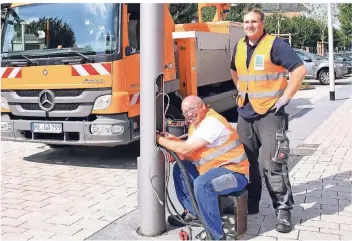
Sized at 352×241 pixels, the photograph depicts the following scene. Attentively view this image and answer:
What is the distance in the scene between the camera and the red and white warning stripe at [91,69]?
5797mm

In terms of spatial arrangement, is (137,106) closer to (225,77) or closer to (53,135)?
(53,135)

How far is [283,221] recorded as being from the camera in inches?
152

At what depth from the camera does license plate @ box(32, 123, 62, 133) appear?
20.0 feet

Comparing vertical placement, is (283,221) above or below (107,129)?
below

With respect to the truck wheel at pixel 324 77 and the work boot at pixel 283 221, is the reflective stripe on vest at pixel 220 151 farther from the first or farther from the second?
the truck wheel at pixel 324 77

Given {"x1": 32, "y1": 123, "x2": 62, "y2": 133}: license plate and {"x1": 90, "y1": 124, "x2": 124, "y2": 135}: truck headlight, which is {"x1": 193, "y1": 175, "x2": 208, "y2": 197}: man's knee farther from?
{"x1": 32, "y1": 123, "x2": 62, "y2": 133}: license plate

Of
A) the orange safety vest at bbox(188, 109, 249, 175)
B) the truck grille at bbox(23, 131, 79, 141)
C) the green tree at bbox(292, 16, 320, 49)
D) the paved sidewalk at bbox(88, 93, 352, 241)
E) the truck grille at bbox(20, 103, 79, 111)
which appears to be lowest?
the paved sidewalk at bbox(88, 93, 352, 241)

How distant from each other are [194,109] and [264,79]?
744mm

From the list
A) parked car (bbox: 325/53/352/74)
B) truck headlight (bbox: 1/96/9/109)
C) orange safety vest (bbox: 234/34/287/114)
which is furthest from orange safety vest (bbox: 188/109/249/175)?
parked car (bbox: 325/53/352/74)

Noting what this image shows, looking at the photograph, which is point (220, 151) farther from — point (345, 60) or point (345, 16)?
point (345, 16)

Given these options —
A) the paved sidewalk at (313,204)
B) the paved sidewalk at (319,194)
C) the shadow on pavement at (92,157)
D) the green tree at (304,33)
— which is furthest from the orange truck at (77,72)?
the green tree at (304,33)

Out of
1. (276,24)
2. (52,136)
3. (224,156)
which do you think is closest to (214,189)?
(224,156)

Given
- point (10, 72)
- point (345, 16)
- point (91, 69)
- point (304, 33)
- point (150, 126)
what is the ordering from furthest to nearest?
point (304, 33)
point (345, 16)
point (10, 72)
point (91, 69)
point (150, 126)

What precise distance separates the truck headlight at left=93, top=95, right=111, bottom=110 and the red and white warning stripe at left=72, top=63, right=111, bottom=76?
316 mm
